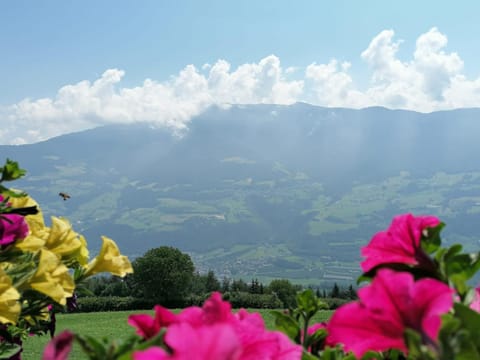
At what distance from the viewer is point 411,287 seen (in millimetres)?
540

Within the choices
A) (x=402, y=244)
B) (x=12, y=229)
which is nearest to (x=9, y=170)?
(x=12, y=229)

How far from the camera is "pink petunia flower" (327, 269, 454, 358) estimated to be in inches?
20.5

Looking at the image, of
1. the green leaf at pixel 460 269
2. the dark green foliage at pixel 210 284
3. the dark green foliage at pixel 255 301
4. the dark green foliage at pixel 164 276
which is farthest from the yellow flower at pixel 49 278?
the dark green foliage at pixel 210 284

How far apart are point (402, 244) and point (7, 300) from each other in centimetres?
70

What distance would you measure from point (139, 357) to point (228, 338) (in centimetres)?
8

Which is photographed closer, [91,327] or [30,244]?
[30,244]

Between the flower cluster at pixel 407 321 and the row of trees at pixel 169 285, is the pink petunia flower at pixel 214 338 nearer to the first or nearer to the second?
the flower cluster at pixel 407 321

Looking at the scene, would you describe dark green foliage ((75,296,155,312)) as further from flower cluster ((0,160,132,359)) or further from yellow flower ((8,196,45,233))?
flower cluster ((0,160,132,359))

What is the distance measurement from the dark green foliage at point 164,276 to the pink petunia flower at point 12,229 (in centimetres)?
3842

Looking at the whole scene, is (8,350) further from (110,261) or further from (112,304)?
(112,304)

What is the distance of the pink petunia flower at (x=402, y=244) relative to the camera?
0.75 metres

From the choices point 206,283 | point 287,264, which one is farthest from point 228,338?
point 287,264

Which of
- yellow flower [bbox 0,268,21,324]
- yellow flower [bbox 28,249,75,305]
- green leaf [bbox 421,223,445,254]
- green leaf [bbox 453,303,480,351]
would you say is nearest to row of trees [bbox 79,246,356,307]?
yellow flower [bbox 28,249,75,305]

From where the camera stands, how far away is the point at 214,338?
41cm
